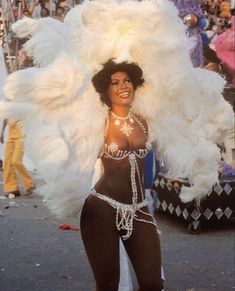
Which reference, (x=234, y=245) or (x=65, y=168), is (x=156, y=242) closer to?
(x=65, y=168)

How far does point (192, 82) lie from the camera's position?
12.6 ft

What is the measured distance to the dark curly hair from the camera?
3.64 m

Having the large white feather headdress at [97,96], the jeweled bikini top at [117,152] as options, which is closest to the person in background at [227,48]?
the large white feather headdress at [97,96]

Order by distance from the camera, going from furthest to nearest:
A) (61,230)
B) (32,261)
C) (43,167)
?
(61,230) < (32,261) < (43,167)

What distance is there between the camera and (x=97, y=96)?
3.70 m

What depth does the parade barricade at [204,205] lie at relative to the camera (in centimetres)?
656

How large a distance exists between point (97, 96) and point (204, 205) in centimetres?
320

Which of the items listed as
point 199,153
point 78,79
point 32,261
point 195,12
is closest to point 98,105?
point 78,79

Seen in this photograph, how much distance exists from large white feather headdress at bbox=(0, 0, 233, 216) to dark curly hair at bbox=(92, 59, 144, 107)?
0.04 m

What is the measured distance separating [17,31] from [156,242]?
1498 millimetres

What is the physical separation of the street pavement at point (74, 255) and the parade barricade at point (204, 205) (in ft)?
0.54

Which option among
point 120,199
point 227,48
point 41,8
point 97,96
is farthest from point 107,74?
point 41,8

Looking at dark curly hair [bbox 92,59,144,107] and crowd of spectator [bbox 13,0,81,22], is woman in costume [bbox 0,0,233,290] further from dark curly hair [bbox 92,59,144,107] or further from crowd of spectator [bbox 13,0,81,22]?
crowd of spectator [bbox 13,0,81,22]

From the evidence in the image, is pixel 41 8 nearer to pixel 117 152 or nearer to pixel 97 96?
pixel 97 96
